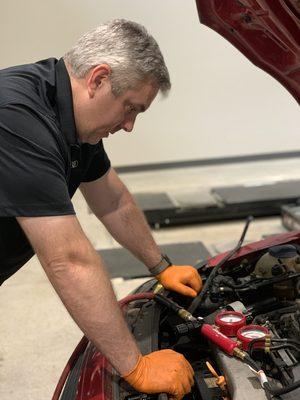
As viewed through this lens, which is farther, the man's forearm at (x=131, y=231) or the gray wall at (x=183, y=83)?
the gray wall at (x=183, y=83)

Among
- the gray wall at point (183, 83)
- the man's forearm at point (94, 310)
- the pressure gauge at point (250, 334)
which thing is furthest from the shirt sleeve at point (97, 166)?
the gray wall at point (183, 83)

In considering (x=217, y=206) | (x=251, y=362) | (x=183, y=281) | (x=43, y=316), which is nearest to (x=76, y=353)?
(x=183, y=281)

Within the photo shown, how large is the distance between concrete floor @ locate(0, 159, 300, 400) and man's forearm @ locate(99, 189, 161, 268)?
84cm

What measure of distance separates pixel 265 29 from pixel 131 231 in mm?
924

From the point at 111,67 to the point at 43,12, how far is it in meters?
4.46

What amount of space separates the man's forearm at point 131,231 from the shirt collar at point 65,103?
556 mm

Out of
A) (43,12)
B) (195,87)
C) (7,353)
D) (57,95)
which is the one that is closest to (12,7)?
(43,12)

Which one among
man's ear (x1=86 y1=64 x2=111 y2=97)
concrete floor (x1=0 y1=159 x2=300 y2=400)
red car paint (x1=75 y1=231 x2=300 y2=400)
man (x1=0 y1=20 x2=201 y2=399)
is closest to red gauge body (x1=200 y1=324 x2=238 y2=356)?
red car paint (x1=75 y1=231 x2=300 y2=400)

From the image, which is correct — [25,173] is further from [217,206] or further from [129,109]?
[217,206]

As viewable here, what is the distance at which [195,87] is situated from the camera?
5.96 metres

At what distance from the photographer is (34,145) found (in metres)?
1.38

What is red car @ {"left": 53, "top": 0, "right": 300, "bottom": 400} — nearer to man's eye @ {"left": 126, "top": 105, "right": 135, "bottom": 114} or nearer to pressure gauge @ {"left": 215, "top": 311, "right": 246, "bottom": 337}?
pressure gauge @ {"left": 215, "top": 311, "right": 246, "bottom": 337}

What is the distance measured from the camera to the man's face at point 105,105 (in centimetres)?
150

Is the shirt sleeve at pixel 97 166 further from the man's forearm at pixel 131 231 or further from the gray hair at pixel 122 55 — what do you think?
the gray hair at pixel 122 55
